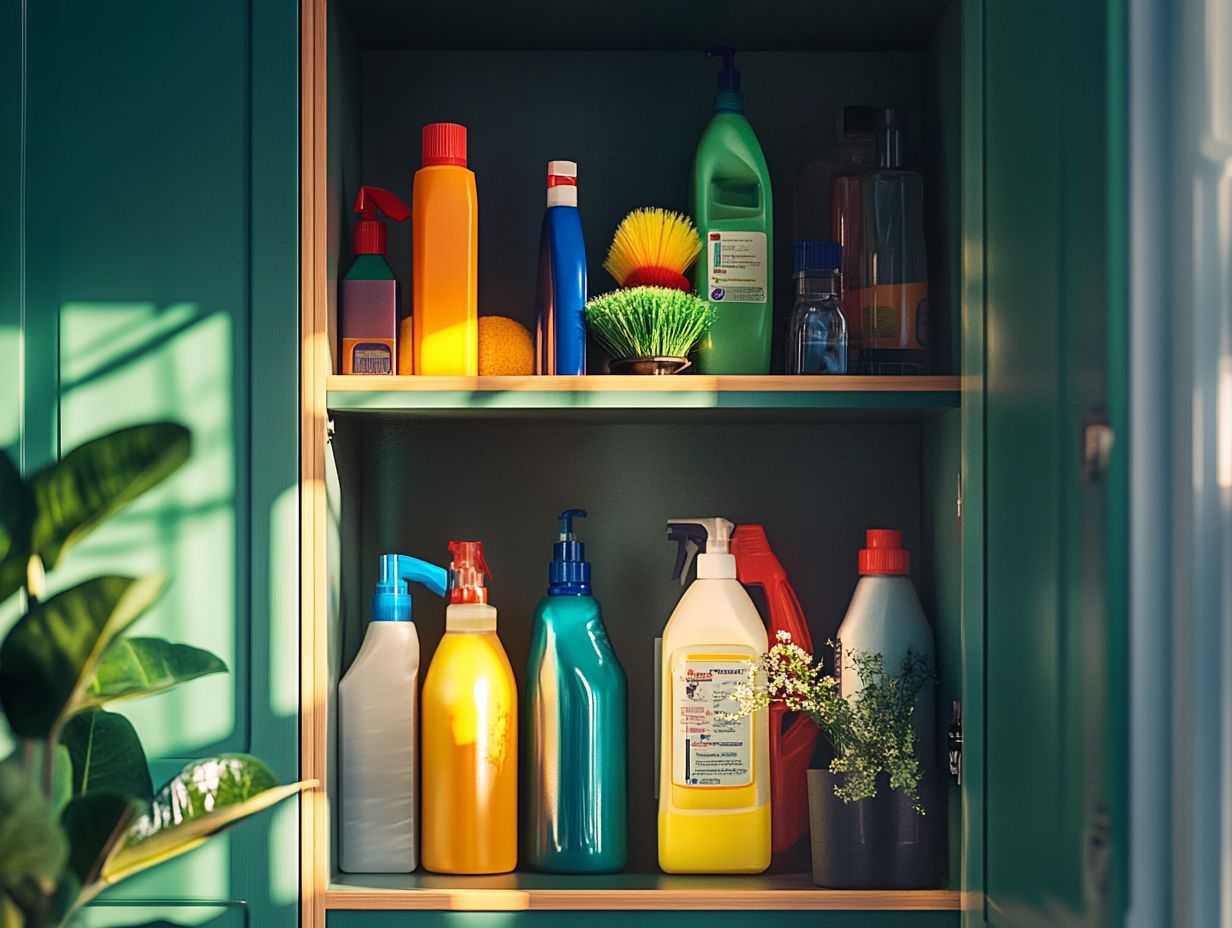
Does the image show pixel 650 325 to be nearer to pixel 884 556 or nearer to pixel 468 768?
pixel 884 556

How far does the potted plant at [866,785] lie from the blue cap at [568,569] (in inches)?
9.2

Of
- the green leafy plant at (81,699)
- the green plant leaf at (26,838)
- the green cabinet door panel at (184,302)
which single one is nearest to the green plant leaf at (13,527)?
the green leafy plant at (81,699)

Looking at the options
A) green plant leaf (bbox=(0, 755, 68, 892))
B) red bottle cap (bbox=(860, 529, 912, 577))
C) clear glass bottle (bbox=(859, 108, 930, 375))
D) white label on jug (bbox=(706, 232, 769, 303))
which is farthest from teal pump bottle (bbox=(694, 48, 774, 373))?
green plant leaf (bbox=(0, 755, 68, 892))

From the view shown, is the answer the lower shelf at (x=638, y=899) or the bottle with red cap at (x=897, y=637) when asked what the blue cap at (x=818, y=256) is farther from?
the lower shelf at (x=638, y=899)

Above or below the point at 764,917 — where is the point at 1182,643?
above

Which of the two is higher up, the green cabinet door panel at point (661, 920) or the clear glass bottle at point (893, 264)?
the clear glass bottle at point (893, 264)

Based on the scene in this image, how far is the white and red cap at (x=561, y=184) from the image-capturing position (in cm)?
150

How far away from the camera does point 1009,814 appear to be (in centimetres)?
121

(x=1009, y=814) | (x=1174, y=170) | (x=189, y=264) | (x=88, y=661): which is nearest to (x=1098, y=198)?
(x=1174, y=170)

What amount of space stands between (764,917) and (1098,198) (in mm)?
776

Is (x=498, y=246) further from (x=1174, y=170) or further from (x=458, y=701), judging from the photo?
(x=1174, y=170)

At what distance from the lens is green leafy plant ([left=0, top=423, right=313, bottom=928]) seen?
27.1 inches

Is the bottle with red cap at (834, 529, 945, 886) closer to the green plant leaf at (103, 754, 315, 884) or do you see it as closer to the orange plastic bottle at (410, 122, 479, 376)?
the orange plastic bottle at (410, 122, 479, 376)

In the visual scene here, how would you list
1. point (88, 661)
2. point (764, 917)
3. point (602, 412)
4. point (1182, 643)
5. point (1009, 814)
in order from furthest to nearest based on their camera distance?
1. point (602, 412)
2. point (764, 917)
3. point (1009, 814)
4. point (1182, 643)
5. point (88, 661)
